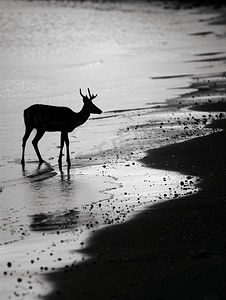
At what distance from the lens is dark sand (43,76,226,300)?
7.04 m

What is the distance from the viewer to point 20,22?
45.8 meters

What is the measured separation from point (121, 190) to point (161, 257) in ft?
10.6

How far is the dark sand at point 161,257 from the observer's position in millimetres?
7043

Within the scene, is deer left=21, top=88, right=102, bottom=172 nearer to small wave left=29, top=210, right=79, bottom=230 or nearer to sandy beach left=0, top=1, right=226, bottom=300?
sandy beach left=0, top=1, right=226, bottom=300

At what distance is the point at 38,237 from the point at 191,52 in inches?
981

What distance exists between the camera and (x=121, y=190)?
36.1ft

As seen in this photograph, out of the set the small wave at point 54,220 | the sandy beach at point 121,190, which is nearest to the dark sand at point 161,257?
the sandy beach at point 121,190

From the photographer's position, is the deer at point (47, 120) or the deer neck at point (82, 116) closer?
the deer at point (47, 120)

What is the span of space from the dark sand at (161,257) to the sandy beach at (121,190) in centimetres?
1

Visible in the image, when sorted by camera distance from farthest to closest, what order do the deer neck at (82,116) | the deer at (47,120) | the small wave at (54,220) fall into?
the deer neck at (82,116)
the deer at (47,120)
the small wave at (54,220)

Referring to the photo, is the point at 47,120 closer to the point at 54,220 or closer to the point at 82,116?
the point at 82,116

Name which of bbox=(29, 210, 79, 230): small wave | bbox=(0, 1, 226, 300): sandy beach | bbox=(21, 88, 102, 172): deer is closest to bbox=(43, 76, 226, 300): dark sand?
bbox=(0, 1, 226, 300): sandy beach

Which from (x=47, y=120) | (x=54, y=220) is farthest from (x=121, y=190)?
(x=47, y=120)

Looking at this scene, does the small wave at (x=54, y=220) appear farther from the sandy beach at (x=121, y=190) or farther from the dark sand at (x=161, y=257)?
the dark sand at (x=161, y=257)
